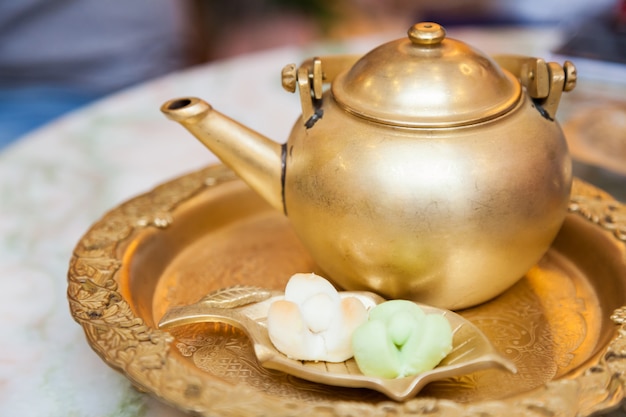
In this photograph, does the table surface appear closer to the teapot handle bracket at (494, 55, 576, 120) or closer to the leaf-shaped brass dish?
the leaf-shaped brass dish

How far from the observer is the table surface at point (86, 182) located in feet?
2.05

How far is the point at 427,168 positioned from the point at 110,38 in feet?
3.71

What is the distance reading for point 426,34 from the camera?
0.58 metres

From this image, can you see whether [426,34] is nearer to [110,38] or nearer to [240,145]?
[240,145]

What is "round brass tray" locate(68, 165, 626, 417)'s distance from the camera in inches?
19.4

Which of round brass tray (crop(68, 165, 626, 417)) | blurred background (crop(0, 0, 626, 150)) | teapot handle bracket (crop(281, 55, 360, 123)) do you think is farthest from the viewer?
blurred background (crop(0, 0, 626, 150))

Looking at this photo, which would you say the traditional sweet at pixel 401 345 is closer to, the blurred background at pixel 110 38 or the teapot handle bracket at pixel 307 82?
the teapot handle bracket at pixel 307 82

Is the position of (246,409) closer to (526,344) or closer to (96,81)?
(526,344)

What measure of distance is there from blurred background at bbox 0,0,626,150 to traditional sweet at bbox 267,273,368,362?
2.11 ft

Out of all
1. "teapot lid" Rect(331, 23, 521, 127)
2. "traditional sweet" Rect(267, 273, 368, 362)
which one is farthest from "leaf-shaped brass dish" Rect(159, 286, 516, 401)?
"teapot lid" Rect(331, 23, 521, 127)

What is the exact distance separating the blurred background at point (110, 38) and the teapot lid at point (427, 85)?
483 millimetres

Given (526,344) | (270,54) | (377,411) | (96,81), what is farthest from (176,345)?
(96,81)

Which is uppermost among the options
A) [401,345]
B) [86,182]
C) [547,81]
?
[547,81]

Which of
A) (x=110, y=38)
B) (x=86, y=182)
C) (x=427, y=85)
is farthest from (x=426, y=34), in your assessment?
(x=110, y=38)
